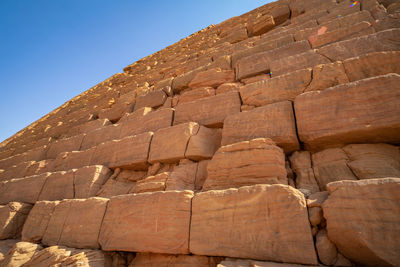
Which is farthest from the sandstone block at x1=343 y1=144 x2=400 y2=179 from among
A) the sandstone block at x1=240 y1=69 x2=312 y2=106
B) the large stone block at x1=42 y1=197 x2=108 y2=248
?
the large stone block at x1=42 y1=197 x2=108 y2=248

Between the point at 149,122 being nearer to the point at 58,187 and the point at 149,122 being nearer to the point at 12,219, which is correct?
the point at 58,187

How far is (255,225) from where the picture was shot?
5.59 ft

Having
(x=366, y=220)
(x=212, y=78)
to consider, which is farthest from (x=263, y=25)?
(x=366, y=220)

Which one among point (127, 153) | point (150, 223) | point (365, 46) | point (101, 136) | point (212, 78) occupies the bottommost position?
point (150, 223)

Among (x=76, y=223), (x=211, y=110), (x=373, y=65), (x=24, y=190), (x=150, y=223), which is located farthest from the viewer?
(x=24, y=190)

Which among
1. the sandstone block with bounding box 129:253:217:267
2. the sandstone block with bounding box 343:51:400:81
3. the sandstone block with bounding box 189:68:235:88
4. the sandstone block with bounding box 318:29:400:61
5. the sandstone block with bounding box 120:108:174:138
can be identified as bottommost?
the sandstone block with bounding box 129:253:217:267

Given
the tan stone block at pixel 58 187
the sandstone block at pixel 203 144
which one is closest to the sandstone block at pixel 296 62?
the sandstone block at pixel 203 144

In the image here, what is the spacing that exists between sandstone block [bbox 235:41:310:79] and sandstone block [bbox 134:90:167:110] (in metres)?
1.92

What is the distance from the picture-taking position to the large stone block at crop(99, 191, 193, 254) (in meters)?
2.00

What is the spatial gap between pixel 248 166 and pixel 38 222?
10.8 ft

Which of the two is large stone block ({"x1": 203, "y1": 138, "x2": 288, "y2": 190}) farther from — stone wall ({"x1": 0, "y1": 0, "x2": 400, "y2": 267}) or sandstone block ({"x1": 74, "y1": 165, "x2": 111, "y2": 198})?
sandstone block ({"x1": 74, "y1": 165, "x2": 111, "y2": 198})

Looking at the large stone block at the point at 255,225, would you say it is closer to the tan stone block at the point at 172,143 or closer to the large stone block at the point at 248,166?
the large stone block at the point at 248,166

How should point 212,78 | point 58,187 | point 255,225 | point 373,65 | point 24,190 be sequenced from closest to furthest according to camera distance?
point 255,225, point 373,65, point 58,187, point 24,190, point 212,78

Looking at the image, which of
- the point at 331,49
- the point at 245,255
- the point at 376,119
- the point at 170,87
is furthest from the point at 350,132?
the point at 170,87
